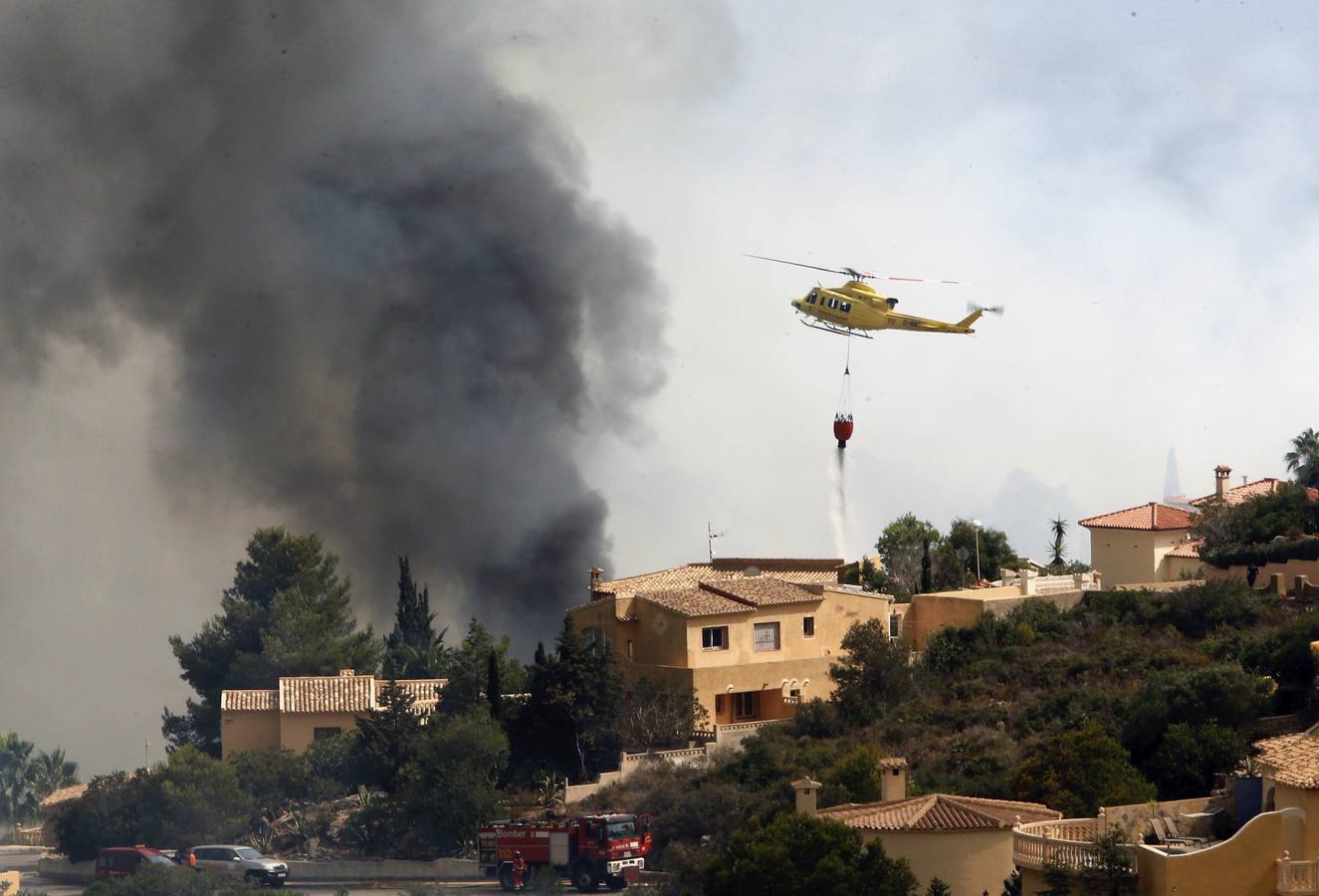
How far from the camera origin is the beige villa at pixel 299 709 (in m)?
72.3

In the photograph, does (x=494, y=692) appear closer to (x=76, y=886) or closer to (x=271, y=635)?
(x=76, y=886)

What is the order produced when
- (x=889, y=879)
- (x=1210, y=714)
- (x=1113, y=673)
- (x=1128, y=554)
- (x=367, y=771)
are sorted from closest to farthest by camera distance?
(x=889, y=879) → (x=1210, y=714) → (x=1113, y=673) → (x=367, y=771) → (x=1128, y=554)

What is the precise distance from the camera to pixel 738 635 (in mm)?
62906

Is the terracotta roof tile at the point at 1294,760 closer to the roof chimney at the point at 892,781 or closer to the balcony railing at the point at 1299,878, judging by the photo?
the balcony railing at the point at 1299,878

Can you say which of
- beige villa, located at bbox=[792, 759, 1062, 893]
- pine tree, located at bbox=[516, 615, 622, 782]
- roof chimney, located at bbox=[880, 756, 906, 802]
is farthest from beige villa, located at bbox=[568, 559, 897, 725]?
beige villa, located at bbox=[792, 759, 1062, 893]

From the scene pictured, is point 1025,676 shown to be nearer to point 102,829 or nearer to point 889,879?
point 889,879

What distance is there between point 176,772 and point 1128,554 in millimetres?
30840

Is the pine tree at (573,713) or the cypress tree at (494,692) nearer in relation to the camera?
the pine tree at (573,713)

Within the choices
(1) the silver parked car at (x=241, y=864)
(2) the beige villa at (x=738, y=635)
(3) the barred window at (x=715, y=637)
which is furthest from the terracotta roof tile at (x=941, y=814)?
(3) the barred window at (x=715, y=637)

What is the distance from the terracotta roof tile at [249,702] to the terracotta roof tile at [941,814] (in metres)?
34.8

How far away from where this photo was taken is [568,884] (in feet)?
169

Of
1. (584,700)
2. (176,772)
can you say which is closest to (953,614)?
(584,700)

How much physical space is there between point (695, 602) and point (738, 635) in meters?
1.56

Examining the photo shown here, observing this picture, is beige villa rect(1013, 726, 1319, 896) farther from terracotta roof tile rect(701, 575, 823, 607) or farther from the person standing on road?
terracotta roof tile rect(701, 575, 823, 607)
